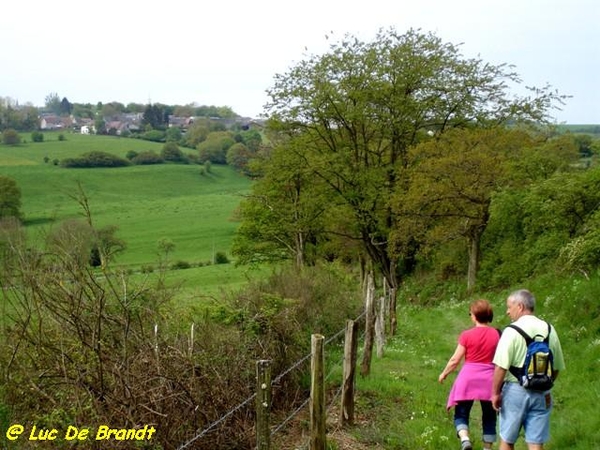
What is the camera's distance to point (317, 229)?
31.8 meters

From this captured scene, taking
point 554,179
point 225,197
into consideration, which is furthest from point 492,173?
point 225,197

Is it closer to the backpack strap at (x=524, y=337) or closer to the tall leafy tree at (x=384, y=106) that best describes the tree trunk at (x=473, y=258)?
the tall leafy tree at (x=384, y=106)

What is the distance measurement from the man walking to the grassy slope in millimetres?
1531

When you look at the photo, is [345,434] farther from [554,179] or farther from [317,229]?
[317,229]

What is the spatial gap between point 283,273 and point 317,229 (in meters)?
17.0

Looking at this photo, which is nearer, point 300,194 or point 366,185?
point 366,185

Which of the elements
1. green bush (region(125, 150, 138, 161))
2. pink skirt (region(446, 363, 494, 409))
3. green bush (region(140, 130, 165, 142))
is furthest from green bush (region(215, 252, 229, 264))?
green bush (region(140, 130, 165, 142))

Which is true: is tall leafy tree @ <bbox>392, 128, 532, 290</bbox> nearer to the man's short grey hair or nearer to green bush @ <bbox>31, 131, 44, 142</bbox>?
the man's short grey hair

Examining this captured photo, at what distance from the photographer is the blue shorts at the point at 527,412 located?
5801mm

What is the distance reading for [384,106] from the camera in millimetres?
28172

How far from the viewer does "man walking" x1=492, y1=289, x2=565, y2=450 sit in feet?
18.7

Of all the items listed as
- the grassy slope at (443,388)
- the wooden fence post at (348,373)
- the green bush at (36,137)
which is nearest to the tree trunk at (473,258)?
the grassy slope at (443,388)

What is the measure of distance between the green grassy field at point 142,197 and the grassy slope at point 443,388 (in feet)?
108

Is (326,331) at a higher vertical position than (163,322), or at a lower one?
lower
